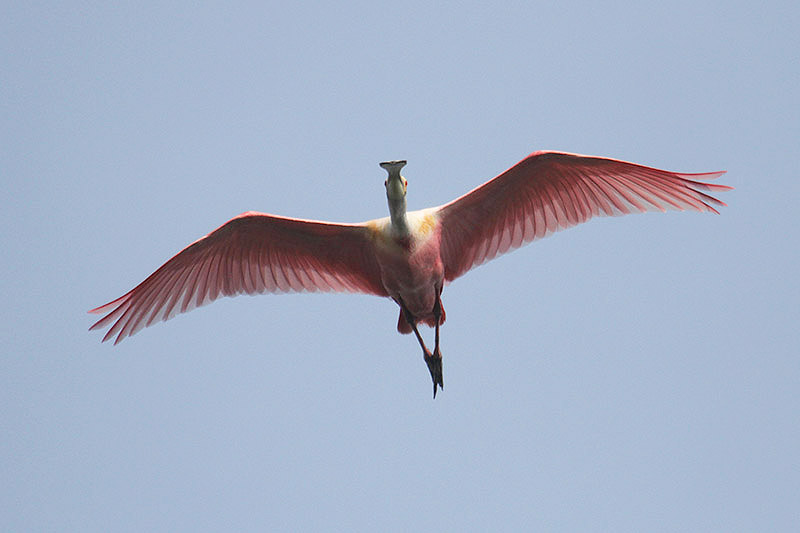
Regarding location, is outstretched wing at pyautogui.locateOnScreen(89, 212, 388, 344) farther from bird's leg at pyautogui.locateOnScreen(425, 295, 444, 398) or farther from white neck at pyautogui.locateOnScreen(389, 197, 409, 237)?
bird's leg at pyautogui.locateOnScreen(425, 295, 444, 398)

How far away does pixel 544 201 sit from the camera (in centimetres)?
1219

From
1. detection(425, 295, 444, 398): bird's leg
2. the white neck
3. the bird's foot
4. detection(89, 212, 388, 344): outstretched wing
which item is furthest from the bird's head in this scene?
the bird's foot

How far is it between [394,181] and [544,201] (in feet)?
6.89

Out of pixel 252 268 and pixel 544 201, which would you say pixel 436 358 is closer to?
pixel 544 201

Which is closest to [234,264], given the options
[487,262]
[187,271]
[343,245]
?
[187,271]

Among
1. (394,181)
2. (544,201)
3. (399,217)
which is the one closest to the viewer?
(394,181)

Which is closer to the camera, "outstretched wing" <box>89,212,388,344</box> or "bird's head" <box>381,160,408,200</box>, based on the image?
"bird's head" <box>381,160,408,200</box>

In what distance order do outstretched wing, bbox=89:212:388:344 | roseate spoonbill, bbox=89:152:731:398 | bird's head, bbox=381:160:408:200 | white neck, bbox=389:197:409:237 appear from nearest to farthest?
bird's head, bbox=381:160:408:200
white neck, bbox=389:197:409:237
roseate spoonbill, bbox=89:152:731:398
outstretched wing, bbox=89:212:388:344

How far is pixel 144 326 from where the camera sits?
12.3 m

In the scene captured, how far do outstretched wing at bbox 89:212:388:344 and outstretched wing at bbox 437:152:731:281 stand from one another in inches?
44.6

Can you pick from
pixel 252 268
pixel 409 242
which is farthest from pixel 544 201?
pixel 252 268

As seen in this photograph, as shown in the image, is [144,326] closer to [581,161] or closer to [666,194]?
[581,161]

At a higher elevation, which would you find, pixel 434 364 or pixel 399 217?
pixel 399 217

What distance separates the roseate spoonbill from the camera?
1161cm
